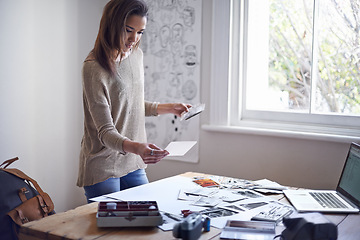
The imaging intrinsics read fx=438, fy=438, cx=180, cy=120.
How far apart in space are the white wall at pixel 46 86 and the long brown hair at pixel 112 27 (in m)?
1.06

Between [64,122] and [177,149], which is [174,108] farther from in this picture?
[64,122]

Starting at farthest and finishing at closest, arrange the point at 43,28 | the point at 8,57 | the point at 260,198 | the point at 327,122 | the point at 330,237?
the point at 43,28 → the point at 8,57 → the point at 327,122 → the point at 260,198 → the point at 330,237

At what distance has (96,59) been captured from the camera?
6.17 ft

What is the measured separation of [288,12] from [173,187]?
1.36m

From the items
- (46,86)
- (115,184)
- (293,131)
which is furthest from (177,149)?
(46,86)

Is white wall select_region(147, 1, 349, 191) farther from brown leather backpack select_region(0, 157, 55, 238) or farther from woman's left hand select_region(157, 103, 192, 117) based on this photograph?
brown leather backpack select_region(0, 157, 55, 238)

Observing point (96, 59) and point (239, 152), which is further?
point (239, 152)

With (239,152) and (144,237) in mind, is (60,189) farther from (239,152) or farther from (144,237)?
(144,237)

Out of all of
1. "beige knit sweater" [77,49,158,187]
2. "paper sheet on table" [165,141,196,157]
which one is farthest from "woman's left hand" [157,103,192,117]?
"paper sheet on table" [165,141,196,157]

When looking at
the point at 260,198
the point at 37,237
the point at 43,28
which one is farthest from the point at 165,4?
the point at 37,237

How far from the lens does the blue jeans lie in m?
1.92

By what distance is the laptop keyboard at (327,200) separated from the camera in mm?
1737

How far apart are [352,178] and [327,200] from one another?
0.47 ft

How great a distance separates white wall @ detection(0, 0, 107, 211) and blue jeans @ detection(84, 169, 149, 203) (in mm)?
1003
